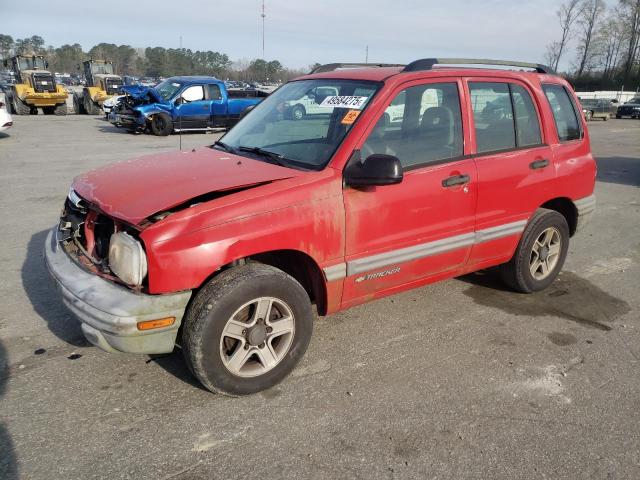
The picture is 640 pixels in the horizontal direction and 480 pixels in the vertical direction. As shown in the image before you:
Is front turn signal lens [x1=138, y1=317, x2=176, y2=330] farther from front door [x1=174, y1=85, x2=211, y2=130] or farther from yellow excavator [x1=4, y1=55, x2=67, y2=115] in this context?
yellow excavator [x1=4, y1=55, x2=67, y2=115]

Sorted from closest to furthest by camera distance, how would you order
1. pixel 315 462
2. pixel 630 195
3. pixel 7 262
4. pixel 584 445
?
1. pixel 315 462
2. pixel 584 445
3. pixel 7 262
4. pixel 630 195

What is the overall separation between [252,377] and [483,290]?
257 centimetres

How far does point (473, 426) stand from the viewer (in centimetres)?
278

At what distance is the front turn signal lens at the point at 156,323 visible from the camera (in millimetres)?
2593

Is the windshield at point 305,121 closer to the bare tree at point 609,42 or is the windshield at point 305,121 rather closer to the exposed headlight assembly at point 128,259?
the exposed headlight assembly at point 128,259

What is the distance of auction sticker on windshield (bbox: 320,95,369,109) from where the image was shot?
3352 mm

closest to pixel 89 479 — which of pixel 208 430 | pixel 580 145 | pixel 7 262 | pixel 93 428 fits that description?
pixel 93 428

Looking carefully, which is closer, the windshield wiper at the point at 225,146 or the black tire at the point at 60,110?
the windshield wiper at the point at 225,146

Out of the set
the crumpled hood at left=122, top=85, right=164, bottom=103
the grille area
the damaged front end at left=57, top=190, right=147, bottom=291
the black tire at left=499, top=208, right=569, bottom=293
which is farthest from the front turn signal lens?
the grille area

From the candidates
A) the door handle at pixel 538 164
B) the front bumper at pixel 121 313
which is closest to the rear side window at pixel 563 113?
the door handle at pixel 538 164

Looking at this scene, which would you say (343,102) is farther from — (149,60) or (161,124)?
(149,60)

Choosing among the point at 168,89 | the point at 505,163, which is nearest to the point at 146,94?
the point at 168,89

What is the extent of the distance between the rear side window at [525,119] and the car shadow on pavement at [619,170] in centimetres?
764

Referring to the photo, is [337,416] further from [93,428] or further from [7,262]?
[7,262]
